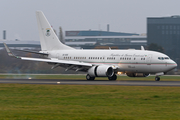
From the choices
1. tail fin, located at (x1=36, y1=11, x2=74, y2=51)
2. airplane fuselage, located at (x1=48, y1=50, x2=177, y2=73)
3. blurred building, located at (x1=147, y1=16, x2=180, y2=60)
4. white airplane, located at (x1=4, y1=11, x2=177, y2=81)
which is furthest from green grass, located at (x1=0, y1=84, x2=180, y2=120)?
blurred building, located at (x1=147, y1=16, x2=180, y2=60)

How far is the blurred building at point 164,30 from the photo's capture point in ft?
519

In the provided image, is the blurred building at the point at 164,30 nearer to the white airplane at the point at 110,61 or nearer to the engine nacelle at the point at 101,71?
the white airplane at the point at 110,61

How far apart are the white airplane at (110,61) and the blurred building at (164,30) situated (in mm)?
110783

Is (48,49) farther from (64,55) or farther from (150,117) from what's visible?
(150,117)

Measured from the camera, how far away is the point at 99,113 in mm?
17094

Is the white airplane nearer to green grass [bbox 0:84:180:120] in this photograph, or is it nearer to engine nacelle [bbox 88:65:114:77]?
engine nacelle [bbox 88:65:114:77]

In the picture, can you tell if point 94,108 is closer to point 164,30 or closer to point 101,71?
point 101,71

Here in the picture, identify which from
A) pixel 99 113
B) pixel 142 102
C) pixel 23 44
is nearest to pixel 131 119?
pixel 99 113

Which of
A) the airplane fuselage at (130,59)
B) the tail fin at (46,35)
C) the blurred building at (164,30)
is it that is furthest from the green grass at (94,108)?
the blurred building at (164,30)

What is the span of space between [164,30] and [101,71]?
394 feet

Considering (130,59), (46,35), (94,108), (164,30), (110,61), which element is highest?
(164,30)

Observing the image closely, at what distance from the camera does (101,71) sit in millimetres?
44844

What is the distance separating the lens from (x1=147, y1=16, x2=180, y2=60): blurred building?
519 feet

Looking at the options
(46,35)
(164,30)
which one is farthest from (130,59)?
(164,30)
